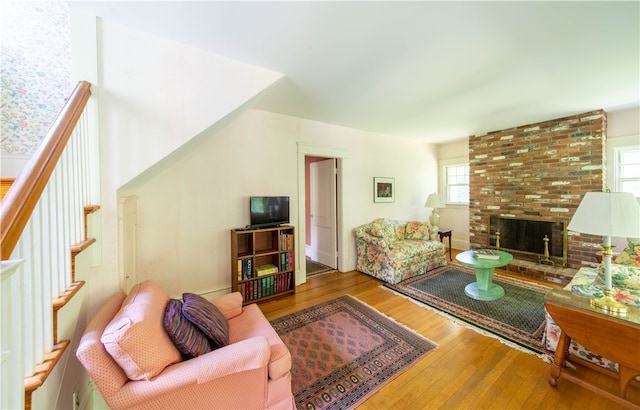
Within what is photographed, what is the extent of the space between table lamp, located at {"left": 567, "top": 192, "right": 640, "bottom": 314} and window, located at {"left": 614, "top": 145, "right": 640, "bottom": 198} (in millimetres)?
2977

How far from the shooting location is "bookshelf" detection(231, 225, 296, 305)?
2783mm

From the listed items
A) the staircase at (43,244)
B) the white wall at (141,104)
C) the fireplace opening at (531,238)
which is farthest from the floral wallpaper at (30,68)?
the fireplace opening at (531,238)

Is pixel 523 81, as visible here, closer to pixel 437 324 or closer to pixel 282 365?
pixel 437 324

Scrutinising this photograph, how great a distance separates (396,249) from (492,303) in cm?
129

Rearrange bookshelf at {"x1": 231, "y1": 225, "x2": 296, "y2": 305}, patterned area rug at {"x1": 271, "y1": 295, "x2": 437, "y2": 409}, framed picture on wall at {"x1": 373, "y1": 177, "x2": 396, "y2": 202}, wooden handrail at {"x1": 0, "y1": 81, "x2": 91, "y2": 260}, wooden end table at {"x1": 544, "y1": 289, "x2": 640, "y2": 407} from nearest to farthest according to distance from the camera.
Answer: wooden handrail at {"x1": 0, "y1": 81, "x2": 91, "y2": 260}
wooden end table at {"x1": 544, "y1": 289, "x2": 640, "y2": 407}
patterned area rug at {"x1": 271, "y1": 295, "x2": 437, "y2": 409}
bookshelf at {"x1": 231, "y1": 225, "x2": 296, "y2": 305}
framed picture on wall at {"x1": 373, "y1": 177, "x2": 396, "y2": 202}

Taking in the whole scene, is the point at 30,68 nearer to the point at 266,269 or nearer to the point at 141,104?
the point at 141,104

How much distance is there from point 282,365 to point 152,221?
2.11 m

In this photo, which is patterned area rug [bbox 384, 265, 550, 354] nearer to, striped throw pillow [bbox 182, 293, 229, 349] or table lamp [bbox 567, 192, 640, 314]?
table lamp [bbox 567, 192, 640, 314]

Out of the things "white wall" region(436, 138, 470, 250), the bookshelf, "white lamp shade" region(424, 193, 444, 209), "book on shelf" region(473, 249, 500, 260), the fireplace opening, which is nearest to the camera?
the bookshelf

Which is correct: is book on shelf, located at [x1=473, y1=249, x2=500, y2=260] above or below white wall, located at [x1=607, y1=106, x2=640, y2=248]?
below

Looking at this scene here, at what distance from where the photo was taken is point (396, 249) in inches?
141

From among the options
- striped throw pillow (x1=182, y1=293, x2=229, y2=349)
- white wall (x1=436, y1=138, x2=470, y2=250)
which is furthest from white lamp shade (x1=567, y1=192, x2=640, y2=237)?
white wall (x1=436, y1=138, x2=470, y2=250)

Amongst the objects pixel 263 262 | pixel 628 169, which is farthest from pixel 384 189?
pixel 628 169

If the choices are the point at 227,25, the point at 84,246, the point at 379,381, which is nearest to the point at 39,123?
the point at 84,246
